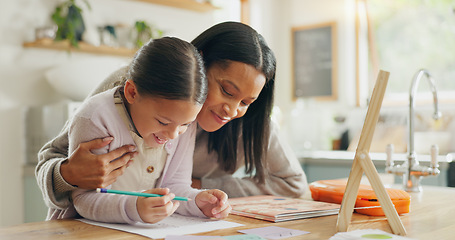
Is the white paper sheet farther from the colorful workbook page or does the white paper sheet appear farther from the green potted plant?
the green potted plant

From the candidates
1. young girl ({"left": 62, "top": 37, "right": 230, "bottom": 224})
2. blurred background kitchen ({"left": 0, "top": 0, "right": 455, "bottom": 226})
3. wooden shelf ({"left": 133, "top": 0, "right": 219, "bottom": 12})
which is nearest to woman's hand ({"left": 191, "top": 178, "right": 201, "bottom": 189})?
young girl ({"left": 62, "top": 37, "right": 230, "bottom": 224})

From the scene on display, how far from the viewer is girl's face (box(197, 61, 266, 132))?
1.34m

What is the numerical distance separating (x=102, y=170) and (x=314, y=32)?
383 centimetres

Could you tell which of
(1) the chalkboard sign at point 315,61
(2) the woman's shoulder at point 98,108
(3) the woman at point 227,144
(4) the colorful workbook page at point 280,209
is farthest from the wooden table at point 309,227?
(1) the chalkboard sign at point 315,61

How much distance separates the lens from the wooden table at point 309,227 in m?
1.03

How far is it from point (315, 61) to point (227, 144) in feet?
10.7

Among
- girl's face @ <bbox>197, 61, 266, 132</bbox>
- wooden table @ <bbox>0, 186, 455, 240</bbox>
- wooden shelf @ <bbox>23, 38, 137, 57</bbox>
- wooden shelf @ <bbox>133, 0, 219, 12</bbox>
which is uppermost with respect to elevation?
wooden shelf @ <bbox>133, 0, 219, 12</bbox>

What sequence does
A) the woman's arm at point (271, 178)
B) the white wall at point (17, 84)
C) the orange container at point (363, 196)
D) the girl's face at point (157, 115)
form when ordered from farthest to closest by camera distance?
1. the white wall at point (17, 84)
2. the woman's arm at point (271, 178)
3. the orange container at point (363, 196)
4. the girl's face at point (157, 115)

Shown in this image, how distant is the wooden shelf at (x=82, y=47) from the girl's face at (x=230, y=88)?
2.18 m

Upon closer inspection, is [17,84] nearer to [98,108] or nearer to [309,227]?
[98,108]

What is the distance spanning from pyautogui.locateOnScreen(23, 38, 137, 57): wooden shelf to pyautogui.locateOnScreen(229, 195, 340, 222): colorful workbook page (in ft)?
7.22

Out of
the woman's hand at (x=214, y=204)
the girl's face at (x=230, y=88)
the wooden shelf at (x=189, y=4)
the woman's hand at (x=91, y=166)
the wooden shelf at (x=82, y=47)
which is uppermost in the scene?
the wooden shelf at (x=189, y=4)

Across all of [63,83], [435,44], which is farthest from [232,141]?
[435,44]

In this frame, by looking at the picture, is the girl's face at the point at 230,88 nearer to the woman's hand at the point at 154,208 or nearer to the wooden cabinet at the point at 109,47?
the woman's hand at the point at 154,208
